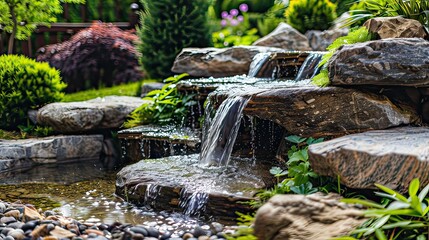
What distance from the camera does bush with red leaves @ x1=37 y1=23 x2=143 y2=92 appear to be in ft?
33.3

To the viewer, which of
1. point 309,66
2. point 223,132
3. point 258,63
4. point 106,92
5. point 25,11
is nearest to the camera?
point 223,132

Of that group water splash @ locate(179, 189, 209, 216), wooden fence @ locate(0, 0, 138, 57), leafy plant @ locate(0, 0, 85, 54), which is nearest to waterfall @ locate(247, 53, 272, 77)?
leafy plant @ locate(0, 0, 85, 54)

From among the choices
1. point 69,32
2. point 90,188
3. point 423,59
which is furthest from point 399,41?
point 69,32

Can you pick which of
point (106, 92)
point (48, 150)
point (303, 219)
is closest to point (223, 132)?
point (303, 219)

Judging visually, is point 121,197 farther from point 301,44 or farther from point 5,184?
point 301,44

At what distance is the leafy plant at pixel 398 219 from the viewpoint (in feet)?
11.2

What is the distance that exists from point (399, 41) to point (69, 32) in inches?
307

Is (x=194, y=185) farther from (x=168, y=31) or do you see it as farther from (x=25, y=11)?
(x=168, y=31)

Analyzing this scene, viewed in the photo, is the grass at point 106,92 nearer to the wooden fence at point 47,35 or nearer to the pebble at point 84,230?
the wooden fence at point 47,35

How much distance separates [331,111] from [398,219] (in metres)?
1.43

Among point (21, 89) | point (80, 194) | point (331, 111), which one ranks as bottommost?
point (80, 194)

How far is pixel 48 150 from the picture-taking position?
286 inches

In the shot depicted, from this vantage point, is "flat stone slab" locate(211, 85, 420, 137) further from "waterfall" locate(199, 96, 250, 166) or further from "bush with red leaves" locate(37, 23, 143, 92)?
"bush with red leaves" locate(37, 23, 143, 92)

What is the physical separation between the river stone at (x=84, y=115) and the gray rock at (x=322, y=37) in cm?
312
